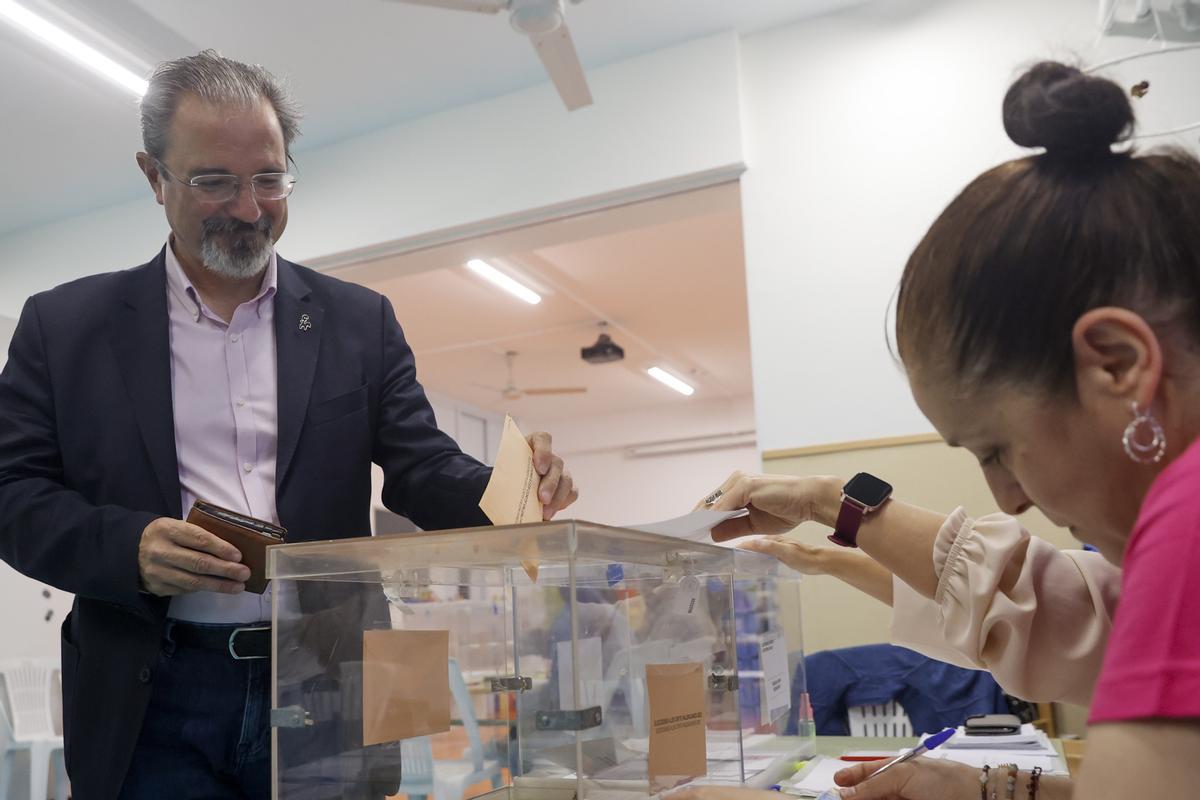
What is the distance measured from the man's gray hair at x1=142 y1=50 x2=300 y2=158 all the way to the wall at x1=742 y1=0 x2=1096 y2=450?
2564 millimetres

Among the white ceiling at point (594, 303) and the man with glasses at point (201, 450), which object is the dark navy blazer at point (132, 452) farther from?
the white ceiling at point (594, 303)

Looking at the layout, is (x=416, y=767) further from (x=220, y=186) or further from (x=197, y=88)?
(x=197, y=88)

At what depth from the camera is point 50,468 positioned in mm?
1238

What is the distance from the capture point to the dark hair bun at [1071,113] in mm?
705

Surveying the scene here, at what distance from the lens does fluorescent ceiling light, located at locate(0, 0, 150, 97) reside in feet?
11.0

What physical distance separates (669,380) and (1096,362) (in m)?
9.14

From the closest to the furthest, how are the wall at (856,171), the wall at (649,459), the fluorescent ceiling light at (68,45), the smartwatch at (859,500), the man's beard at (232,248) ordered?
the smartwatch at (859,500) → the man's beard at (232,248) → the fluorescent ceiling light at (68,45) → the wall at (856,171) → the wall at (649,459)

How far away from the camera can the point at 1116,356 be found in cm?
61

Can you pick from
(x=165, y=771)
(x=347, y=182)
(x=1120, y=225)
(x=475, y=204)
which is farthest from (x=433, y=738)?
(x=347, y=182)

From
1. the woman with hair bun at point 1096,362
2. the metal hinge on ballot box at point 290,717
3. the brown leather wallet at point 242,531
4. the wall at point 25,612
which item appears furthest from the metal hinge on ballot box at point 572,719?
the wall at point 25,612

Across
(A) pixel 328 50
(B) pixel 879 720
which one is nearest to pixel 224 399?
(B) pixel 879 720

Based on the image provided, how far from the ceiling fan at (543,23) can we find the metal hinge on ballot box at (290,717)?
229 centimetres

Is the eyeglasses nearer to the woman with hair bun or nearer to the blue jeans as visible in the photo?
the blue jeans

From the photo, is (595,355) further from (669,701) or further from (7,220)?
(669,701)
